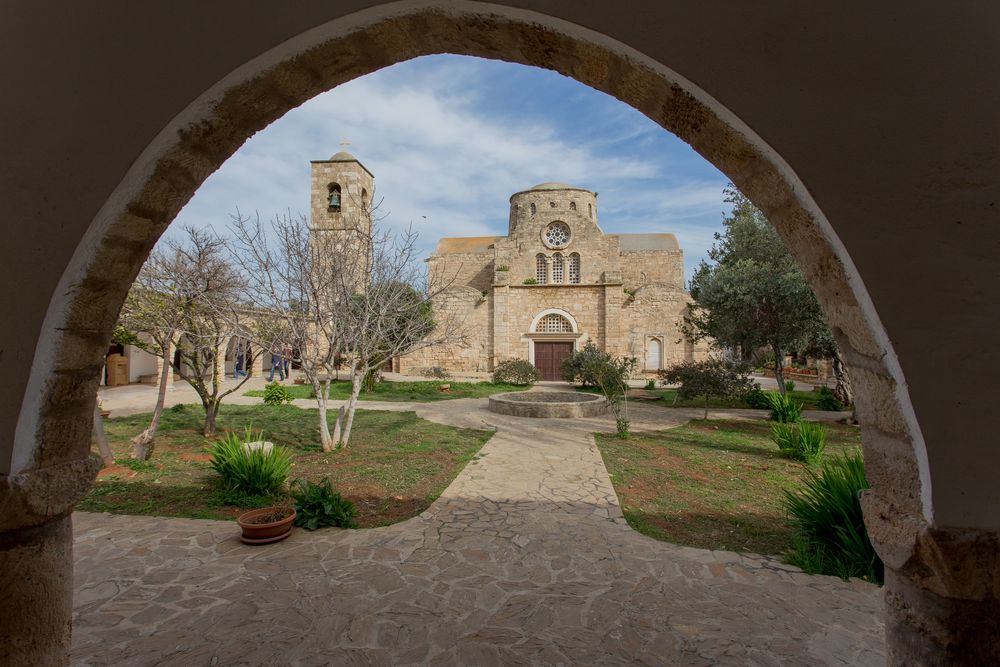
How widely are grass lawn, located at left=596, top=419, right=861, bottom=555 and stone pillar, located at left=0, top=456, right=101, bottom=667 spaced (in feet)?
14.6

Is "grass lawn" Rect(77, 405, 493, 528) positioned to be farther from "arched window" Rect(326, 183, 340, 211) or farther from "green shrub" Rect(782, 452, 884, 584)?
"arched window" Rect(326, 183, 340, 211)

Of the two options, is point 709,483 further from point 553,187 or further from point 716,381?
point 553,187

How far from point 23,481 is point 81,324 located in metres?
0.61

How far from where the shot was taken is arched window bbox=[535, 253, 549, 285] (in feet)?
84.5

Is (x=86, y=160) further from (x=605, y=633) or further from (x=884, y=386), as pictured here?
(x=605, y=633)

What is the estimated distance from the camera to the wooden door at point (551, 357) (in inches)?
974

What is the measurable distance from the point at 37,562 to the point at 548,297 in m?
24.1

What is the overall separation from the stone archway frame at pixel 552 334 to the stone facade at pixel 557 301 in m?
0.06

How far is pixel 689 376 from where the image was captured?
11.8 meters

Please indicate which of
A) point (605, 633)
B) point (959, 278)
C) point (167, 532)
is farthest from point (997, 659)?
point (167, 532)

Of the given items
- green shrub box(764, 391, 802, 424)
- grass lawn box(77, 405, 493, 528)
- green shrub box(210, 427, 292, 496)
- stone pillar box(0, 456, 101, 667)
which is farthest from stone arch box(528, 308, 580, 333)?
stone pillar box(0, 456, 101, 667)

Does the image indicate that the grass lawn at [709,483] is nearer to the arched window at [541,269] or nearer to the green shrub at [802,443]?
the green shrub at [802,443]

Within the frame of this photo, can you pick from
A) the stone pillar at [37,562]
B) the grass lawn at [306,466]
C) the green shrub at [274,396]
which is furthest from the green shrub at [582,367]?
the stone pillar at [37,562]

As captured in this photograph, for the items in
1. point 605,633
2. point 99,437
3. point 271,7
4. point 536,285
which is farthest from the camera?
point 536,285
